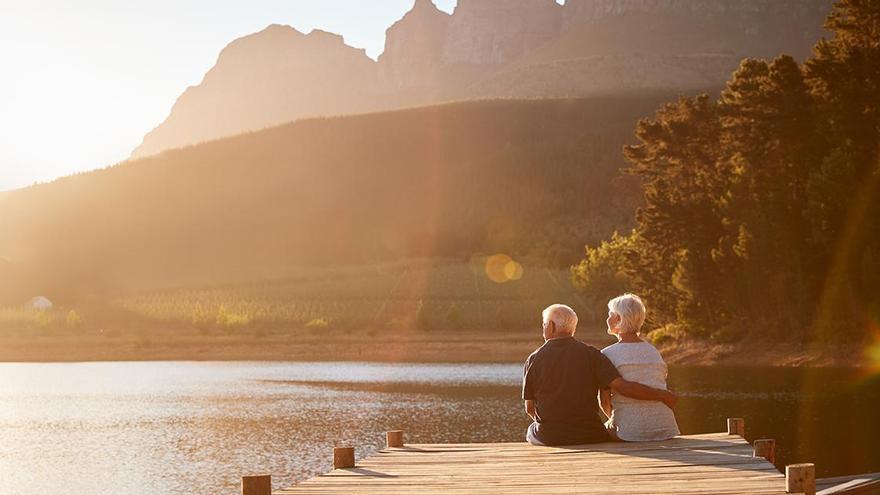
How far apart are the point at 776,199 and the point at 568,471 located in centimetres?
4861

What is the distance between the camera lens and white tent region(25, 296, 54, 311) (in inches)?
4215

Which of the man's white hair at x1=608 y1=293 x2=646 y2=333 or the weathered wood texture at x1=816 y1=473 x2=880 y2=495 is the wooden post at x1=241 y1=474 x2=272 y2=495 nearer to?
the man's white hair at x1=608 y1=293 x2=646 y2=333

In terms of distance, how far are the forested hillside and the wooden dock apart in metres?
43.6

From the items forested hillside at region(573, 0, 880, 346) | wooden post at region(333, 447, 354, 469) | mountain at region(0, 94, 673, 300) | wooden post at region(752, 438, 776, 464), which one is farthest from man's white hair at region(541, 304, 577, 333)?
mountain at region(0, 94, 673, 300)

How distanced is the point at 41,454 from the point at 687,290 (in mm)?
39136

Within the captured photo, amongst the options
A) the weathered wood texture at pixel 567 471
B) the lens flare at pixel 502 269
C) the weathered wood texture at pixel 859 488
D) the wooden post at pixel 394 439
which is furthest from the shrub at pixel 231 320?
the weathered wood texture at pixel 567 471

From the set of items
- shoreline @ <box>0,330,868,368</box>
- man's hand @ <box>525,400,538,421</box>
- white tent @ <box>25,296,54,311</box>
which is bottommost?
man's hand @ <box>525,400,538,421</box>

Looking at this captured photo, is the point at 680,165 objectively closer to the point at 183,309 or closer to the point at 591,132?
the point at 183,309

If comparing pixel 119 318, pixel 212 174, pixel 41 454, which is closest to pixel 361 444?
pixel 41 454

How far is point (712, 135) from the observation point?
214 feet

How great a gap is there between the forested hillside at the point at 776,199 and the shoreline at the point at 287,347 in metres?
13.2

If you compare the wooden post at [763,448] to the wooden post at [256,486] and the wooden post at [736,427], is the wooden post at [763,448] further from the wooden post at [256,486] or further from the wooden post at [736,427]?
the wooden post at [256,486]

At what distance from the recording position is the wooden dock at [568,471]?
9312mm

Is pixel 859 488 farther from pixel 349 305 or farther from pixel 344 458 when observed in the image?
pixel 349 305
